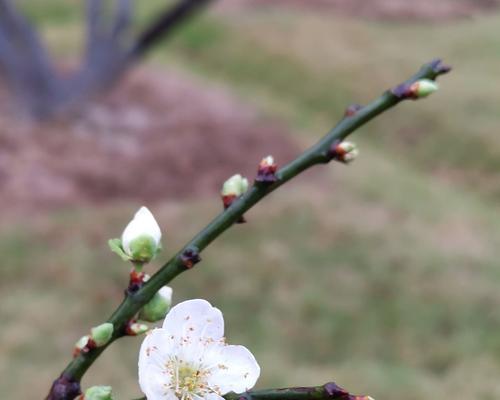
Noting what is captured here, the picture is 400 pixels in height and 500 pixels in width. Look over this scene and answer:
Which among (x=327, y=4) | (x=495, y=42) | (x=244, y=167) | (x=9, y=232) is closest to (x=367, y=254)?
(x=244, y=167)

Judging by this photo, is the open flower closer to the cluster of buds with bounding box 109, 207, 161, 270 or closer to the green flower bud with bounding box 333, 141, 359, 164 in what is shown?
the cluster of buds with bounding box 109, 207, 161, 270

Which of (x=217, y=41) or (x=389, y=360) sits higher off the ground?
(x=217, y=41)

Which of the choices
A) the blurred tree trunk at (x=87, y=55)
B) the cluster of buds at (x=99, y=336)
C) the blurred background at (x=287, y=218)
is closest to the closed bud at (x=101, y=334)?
the cluster of buds at (x=99, y=336)

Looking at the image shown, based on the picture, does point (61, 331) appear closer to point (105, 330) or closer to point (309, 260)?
point (309, 260)

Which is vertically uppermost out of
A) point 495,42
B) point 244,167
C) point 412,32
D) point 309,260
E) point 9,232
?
point 412,32

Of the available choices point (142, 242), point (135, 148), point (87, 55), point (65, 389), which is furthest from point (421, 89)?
point (87, 55)
